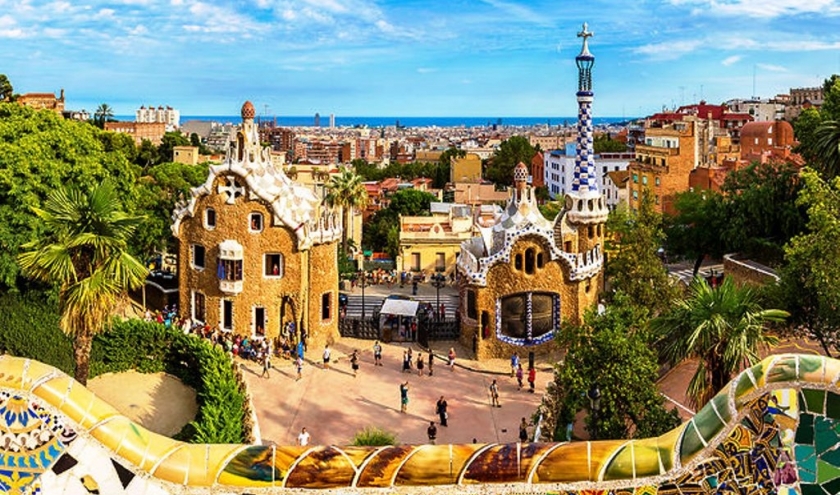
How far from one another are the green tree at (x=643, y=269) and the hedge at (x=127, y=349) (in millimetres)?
12732

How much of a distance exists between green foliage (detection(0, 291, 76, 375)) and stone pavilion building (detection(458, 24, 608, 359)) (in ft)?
49.2

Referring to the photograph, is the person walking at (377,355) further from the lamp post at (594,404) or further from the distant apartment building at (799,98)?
the distant apartment building at (799,98)

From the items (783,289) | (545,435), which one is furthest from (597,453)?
(783,289)

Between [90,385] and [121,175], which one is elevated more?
[121,175]

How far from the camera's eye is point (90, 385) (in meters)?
26.5

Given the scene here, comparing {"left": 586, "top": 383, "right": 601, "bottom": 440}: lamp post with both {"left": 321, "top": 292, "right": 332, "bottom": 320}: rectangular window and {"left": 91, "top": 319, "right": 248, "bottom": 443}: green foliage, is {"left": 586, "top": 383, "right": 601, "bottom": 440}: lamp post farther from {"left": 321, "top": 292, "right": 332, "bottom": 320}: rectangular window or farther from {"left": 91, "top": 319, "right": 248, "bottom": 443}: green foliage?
{"left": 321, "top": 292, "right": 332, "bottom": 320}: rectangular window

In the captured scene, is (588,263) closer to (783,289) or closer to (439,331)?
(439,331)

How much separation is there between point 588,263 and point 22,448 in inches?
1079

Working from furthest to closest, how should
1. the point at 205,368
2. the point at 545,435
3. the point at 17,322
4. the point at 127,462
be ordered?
the point at 17,322 → the point at 205,368 → the point at 545,435 → the point at 127,462

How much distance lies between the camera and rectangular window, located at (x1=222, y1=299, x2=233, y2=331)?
33.5 meters

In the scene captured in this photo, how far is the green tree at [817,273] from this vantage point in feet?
66.6

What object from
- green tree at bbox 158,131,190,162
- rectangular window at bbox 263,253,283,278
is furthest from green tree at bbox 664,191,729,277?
green tree at bbox 158,131,190,162

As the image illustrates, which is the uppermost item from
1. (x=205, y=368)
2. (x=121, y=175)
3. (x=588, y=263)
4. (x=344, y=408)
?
(x=121, y=175)

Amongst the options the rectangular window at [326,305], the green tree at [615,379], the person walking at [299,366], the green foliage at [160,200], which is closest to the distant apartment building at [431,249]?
the green foliage at [160,200]
